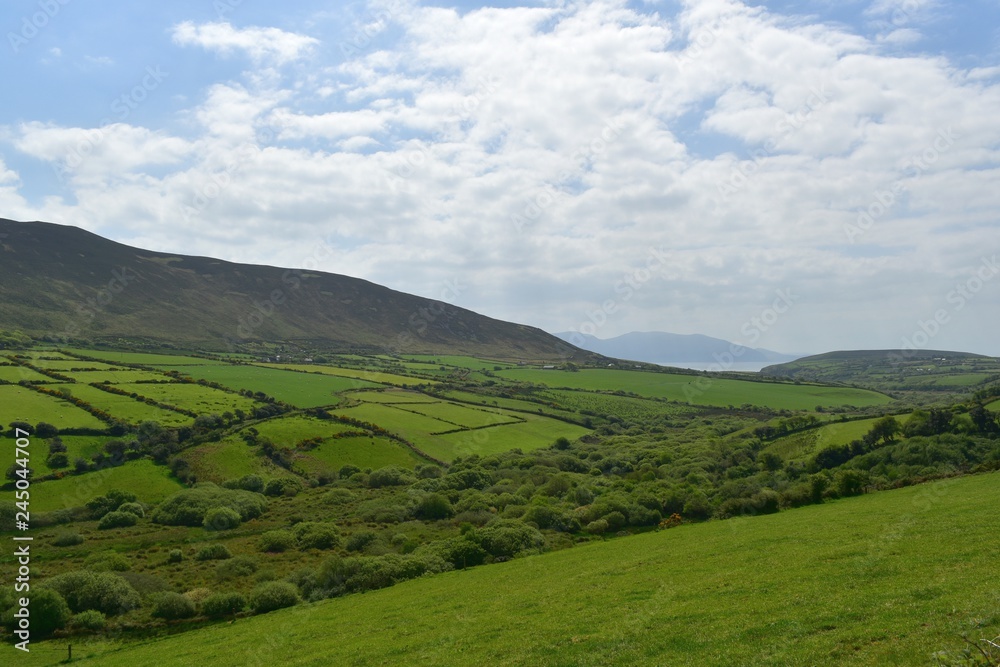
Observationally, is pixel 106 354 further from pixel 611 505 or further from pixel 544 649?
pixel 544 649

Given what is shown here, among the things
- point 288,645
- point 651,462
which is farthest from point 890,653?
point 651,462

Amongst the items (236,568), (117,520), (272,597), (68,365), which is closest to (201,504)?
(117,520)

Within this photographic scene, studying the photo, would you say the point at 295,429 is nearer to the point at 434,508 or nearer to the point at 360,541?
the point at 434,508

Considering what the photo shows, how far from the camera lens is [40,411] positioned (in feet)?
282

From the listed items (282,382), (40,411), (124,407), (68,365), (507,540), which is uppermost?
(68,365)

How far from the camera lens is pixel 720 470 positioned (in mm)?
77812

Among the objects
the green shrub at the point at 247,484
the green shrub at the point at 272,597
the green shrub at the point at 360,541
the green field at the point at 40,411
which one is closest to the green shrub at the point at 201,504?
the green shrub at the point at 247,484

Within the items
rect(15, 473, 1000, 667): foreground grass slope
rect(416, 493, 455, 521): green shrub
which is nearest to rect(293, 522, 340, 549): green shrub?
rect(416, 493, 455, 521): green shrub

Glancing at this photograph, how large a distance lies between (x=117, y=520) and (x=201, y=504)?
331 inches

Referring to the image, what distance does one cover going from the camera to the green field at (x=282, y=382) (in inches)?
5007

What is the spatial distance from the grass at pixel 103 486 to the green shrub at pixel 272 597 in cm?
4197

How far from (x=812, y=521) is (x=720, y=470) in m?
42.8

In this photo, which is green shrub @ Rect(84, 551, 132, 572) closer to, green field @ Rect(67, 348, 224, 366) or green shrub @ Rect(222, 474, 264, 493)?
green shrub @ Rect(222, 474, 264, 493)

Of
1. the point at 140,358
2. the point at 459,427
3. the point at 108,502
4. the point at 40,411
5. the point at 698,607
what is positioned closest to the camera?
the point at 698,607
